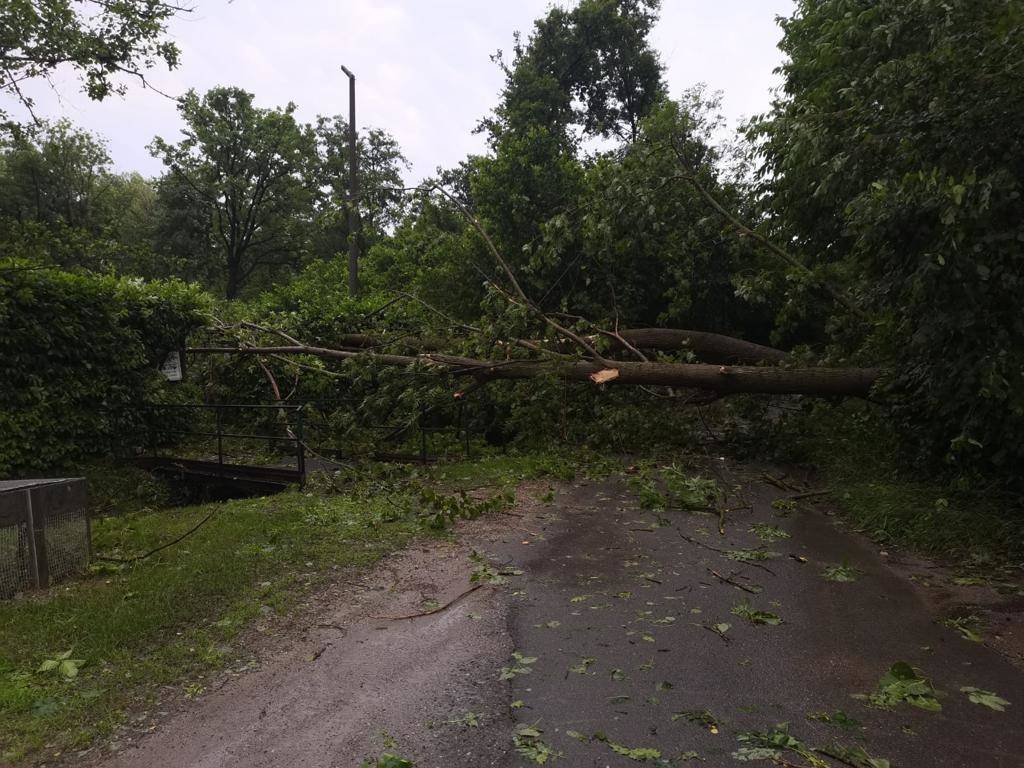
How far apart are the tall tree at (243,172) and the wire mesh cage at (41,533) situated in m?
27.5

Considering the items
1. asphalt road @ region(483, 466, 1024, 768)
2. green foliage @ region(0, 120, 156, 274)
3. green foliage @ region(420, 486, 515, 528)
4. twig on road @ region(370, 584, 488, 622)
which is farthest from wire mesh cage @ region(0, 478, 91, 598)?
green foliage @ region(0, 120, 156, 274)

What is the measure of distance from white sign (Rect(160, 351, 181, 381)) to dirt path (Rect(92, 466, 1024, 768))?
706 centimetres

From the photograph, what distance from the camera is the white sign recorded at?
1080cm

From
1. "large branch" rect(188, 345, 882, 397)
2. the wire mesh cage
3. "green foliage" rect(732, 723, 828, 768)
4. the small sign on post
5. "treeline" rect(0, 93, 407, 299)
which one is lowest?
"green foliage" rect(732, 723, 828, 768)

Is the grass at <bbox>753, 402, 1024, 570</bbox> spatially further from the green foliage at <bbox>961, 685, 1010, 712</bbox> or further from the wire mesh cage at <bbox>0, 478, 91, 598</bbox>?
the wire mesh cage at <bbox>0, 478, 91, 598</bbox>

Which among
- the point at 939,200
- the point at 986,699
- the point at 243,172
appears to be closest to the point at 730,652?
the point at 986,699

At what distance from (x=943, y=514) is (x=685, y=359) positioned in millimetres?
4935

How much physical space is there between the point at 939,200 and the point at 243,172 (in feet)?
102

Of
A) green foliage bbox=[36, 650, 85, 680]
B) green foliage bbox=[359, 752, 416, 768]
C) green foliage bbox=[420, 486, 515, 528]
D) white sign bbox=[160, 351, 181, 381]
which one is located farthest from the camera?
white sign bbox=[160, 351, 181, 381]

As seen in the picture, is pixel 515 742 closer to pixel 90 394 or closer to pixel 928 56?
pixel 928 56

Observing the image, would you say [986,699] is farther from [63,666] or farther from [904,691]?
[63,666]

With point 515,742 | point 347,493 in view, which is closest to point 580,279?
point 347,493

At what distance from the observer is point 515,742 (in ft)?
9.41

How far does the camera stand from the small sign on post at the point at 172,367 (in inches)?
426
